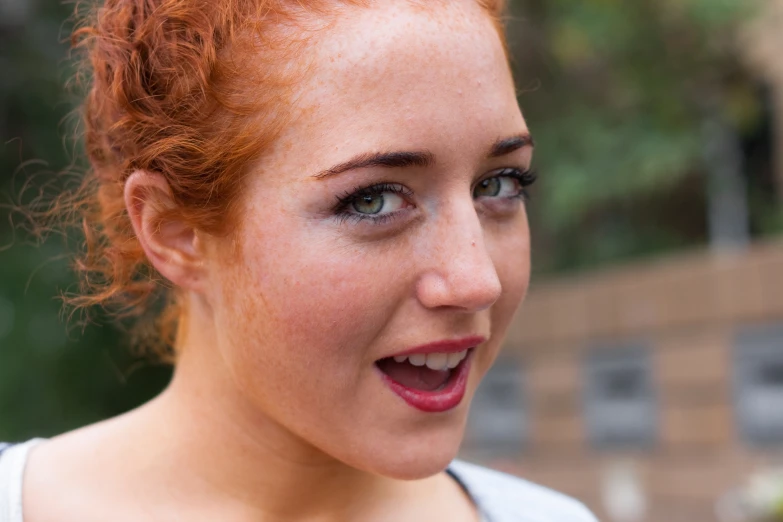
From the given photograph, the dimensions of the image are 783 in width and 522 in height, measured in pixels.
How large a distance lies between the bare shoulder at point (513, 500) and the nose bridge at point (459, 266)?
532 mm

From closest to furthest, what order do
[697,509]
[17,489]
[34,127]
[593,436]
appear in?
[17,489], [34,127], [697,509], [593,436]

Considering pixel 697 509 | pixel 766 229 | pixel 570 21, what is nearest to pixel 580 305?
pixel 697 509

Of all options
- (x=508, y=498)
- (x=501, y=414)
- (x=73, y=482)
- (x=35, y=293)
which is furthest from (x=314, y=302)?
(x=501, y=414)

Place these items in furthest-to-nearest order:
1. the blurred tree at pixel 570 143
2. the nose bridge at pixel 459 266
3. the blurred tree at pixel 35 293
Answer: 1. the blurred tree at pixel 570 143
2. the blurred tree at pixel 35 293
3. the nose bridge at pixel 459 266

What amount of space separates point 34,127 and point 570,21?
4.58 m

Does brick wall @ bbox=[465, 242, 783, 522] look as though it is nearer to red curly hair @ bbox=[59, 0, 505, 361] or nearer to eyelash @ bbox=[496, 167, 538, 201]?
eyelash @ bbox=[496, 167, 538, 201]

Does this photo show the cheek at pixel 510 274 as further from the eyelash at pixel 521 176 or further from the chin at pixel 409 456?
the chin at pixel 409 456

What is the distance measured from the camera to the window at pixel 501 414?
8.59 meters

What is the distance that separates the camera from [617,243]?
1053 cm

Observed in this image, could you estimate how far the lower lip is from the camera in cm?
140

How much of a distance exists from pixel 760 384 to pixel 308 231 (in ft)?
19.0

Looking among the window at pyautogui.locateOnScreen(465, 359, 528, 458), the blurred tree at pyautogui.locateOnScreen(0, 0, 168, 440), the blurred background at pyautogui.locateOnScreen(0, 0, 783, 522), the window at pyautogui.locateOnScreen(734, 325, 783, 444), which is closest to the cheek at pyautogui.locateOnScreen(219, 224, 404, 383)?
the blurred background at pyautogui.locateOnScreen(0, 0, 783, 522)

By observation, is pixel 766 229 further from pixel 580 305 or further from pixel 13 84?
pixel 13 84

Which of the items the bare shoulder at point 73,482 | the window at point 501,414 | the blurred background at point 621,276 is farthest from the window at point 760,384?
the bare shoulder at point 73,482
